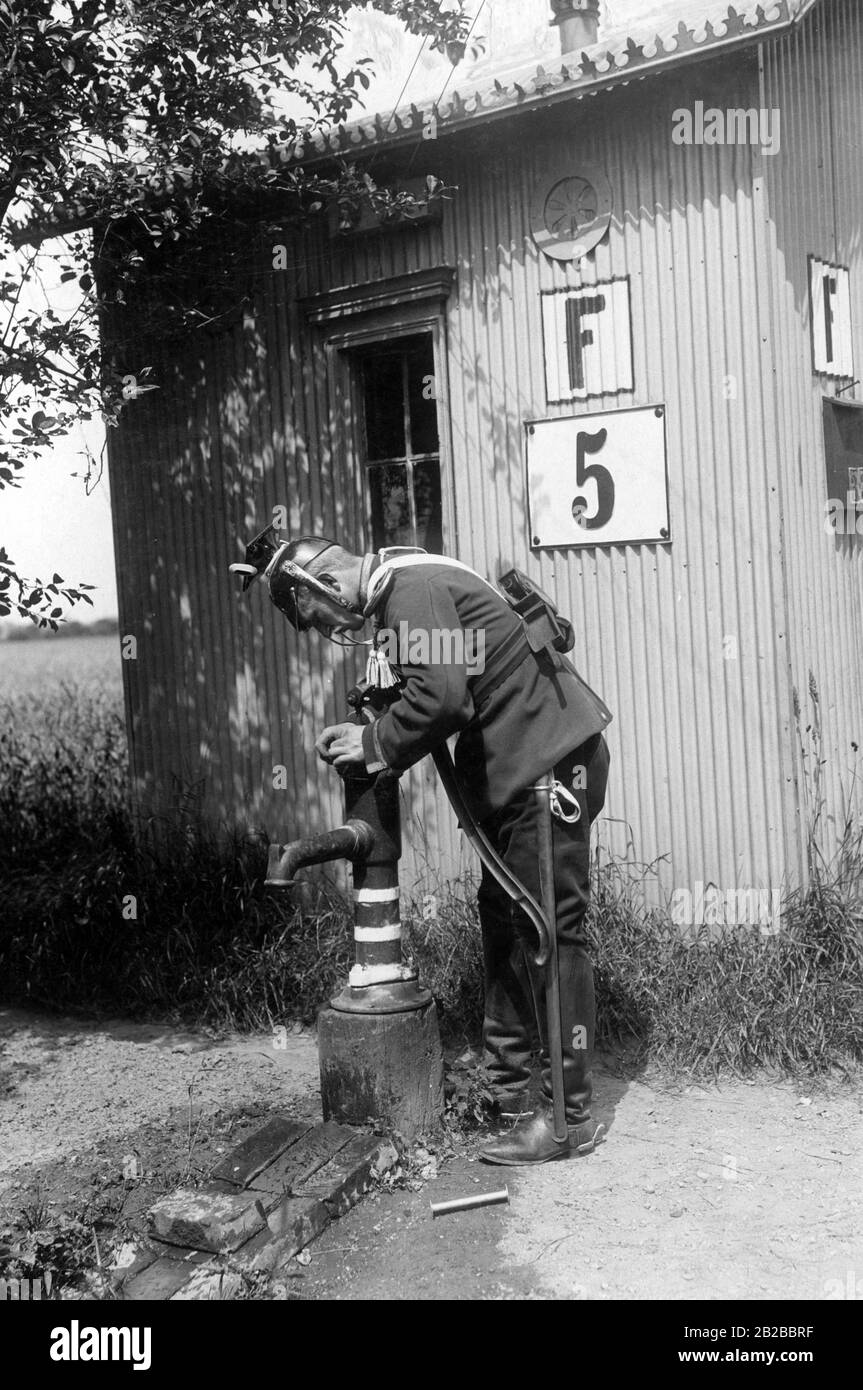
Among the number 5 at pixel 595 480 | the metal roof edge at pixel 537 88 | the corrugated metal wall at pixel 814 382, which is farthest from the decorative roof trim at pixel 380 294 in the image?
the corrugated metal wall at pixel 814 382

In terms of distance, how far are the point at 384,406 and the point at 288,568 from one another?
289 centimetres

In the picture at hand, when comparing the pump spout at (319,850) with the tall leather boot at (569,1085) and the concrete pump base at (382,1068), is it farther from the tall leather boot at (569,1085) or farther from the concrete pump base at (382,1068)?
the tall leather boot at (569,1085)

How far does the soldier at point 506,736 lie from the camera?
441 centimetres

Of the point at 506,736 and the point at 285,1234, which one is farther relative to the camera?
the point at 506,736

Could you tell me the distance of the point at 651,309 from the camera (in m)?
5.96

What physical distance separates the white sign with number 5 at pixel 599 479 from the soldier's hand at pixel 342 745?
6.93 feet

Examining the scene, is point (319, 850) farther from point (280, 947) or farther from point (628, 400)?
point (628, 400)

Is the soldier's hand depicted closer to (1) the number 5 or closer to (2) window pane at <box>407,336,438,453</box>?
(1) the number 5

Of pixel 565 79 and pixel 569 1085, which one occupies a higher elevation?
pixel 565 79

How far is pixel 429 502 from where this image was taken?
6.99 m

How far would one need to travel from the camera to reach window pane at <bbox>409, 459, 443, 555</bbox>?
22.9 feet

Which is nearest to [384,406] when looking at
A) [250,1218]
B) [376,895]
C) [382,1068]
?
[376,895]

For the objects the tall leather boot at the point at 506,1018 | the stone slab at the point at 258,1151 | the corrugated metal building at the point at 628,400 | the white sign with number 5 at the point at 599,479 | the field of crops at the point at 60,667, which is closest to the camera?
the stone slab at the point at 258,1151
